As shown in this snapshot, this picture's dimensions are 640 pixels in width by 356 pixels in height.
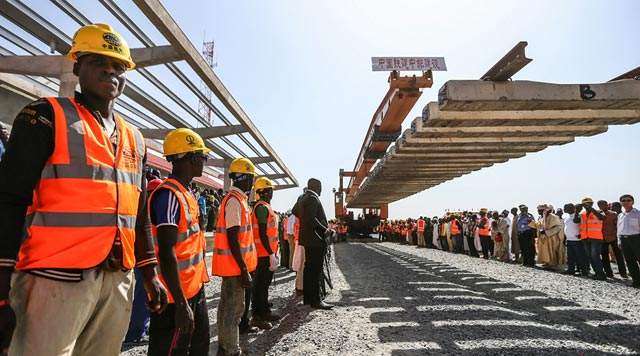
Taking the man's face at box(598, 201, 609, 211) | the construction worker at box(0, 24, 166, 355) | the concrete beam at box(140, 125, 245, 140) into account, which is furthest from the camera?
the concrete beam at box(140, 125, 245, 140)

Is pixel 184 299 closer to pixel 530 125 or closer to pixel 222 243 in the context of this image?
pixel 222 243

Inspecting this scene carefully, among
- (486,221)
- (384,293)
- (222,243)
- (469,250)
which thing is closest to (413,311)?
(384,293)

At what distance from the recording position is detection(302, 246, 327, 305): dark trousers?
5.71 metres

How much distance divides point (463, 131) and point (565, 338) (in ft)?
14.1

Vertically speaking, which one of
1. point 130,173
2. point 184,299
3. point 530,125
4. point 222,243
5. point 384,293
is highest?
point 530,125

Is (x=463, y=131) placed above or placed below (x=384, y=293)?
above

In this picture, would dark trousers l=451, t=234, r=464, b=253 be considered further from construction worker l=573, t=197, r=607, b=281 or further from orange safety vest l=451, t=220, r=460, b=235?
construction worker l=573, t=197, r=607, b=281

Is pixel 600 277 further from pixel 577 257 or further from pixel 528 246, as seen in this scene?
pixel 528 246

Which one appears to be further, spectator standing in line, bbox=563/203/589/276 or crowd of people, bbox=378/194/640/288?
spectator standing in line, bbox=563/203/589/276

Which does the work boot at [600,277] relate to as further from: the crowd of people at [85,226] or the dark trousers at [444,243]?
the dark trousers at [444,243]

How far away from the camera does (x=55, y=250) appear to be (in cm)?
133

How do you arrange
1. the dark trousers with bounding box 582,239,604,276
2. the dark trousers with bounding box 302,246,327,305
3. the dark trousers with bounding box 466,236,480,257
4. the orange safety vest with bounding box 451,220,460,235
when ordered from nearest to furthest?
1. the dark trousers with bounding box 302,246,327,305
2. the dark trousers with bounding box 582,239,604,276
3. the dark trousers with bounding box 466,236,480,257
4. the orange safety vest with bounding box 451,220,460,235

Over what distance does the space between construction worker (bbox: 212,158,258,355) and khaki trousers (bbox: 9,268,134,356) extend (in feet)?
5.84

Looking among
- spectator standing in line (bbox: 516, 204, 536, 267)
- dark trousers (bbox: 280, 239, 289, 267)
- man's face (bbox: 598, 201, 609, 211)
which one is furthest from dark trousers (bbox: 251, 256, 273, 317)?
spectator standing in line (bbox: 516, 204, 536, 267)
